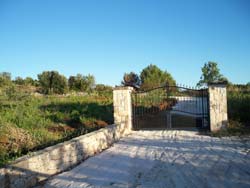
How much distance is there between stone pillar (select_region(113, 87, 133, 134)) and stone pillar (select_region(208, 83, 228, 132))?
10.6ft

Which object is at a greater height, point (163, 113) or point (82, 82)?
point (82, 82)

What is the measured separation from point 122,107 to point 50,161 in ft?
18.3

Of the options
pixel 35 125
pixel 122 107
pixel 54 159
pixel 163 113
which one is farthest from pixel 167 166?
pixel 163 113

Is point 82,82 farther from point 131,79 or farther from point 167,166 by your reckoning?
point 167,166

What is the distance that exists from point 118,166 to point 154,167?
34.8 inches

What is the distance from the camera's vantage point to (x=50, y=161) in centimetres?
598

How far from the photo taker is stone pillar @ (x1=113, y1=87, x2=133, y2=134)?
442 inches

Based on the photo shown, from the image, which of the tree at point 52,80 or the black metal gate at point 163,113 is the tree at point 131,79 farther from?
the black metal gate at point 163,113

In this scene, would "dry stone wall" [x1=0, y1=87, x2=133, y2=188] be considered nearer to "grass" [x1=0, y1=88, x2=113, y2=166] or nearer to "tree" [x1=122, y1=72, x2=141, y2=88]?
"grass" [x1=0, y1=88, x2=113, y2=166]

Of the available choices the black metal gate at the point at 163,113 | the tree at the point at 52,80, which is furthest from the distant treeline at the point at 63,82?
the black metal gate at the point at 163,113

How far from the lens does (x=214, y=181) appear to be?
5043 mm

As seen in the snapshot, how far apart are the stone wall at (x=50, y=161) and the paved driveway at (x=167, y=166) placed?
0.79ft

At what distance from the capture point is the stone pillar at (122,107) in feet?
36.8

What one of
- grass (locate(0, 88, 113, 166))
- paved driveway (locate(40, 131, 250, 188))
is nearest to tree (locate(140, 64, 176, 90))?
grass (locate(0, 88, 113, 166))
